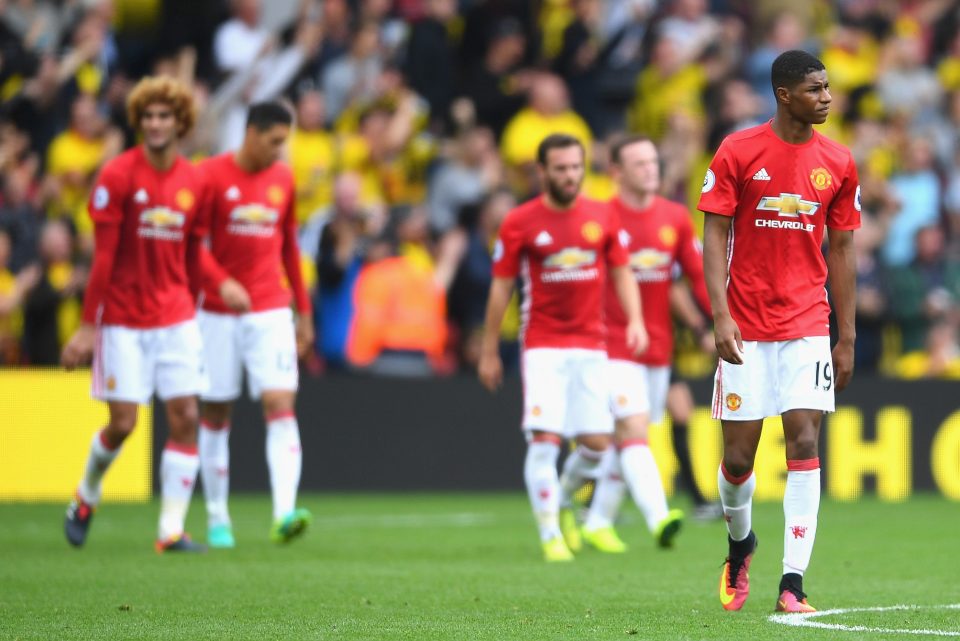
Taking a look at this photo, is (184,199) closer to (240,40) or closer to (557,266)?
(557,266)

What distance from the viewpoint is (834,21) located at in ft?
73.2

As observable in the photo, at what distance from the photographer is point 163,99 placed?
1053 cm

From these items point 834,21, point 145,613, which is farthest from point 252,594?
point 834,21

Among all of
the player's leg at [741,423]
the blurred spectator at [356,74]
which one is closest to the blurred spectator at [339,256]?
the blurred spectator at [356,74]

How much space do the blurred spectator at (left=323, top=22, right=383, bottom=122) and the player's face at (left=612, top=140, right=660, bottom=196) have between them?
23.5 feet

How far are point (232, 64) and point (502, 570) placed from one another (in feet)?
32.8

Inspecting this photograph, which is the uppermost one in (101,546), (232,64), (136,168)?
(232,64)

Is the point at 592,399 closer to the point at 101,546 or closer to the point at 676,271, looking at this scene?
the point at 676,271

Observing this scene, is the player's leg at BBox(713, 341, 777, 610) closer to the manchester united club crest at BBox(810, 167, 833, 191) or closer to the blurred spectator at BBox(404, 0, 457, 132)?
the manchester united club crest at BBox(810, 167, 833, 191)

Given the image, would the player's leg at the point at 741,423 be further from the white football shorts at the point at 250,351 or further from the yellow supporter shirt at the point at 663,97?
the yellow supporter shirt at the point at 663,97

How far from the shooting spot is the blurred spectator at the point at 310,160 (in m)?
17.6

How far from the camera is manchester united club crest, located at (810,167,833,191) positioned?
24.4ft

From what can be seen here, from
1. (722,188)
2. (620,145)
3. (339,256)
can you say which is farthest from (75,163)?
(722,188)

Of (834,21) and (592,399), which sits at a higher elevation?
(834,21)
